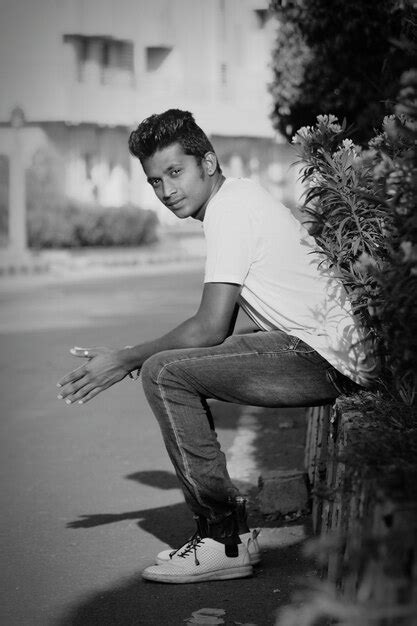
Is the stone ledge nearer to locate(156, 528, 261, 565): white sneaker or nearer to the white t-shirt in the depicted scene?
locate(156, 528, 261, 565): white sneaker

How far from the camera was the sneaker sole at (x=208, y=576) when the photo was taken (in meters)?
4.29

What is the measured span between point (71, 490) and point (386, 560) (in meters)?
3.85

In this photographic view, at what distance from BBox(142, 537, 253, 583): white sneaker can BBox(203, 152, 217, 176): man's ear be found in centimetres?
157

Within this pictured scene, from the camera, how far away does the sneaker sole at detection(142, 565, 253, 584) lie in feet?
14.1

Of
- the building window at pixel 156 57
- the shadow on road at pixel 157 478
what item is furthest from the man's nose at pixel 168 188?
the building window at pixel 156 57

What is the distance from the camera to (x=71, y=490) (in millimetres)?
5863

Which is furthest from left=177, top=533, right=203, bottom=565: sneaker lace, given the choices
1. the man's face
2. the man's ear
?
the man's ear

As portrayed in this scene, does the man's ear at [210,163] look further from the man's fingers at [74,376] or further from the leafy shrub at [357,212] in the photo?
the man's fingers at [74,376]

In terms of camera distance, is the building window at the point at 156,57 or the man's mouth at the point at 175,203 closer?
the man's mouth at the point at 175,203

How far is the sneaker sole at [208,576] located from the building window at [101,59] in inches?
1367

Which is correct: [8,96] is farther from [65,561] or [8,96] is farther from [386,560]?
[386,560]

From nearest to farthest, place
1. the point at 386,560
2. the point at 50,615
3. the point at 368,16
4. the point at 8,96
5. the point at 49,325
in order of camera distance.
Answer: the point at 386,560 < the point at 50,615 < the point at 368,16 < the point at 49,325 < the point at 8,96

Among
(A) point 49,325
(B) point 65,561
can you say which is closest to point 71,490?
(B) point 65,561

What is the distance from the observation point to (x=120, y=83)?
39156 mm
